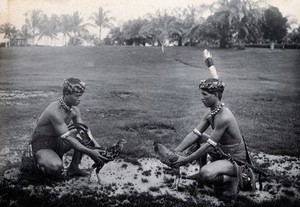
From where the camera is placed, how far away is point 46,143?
4301 millimetres

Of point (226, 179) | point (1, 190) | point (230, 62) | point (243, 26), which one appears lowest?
point (1, 190)

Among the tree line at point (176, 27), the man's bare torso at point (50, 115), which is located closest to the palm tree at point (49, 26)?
the tree line at point (176, 27)

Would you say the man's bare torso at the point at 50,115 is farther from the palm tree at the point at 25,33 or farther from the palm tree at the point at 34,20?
the palm tree at the point at 25,33

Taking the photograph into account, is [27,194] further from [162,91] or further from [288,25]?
[288,25]

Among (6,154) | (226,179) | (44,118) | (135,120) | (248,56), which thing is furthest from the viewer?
(248,56)

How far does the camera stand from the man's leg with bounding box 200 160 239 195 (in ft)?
12.8

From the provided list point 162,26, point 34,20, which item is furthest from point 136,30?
point 34,20

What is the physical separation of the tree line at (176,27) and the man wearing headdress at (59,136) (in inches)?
57.3

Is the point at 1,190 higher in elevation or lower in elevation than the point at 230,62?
lower

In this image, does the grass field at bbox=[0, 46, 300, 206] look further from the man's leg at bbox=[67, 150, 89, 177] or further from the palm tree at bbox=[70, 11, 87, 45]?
the man's leg at bbox=[67, 150, 89, 177]

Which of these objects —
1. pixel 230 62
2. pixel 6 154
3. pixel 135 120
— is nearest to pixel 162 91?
pixel 135 120

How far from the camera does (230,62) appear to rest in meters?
5.39

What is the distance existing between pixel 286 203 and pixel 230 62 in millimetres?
2240

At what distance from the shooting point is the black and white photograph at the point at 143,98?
163 inches
